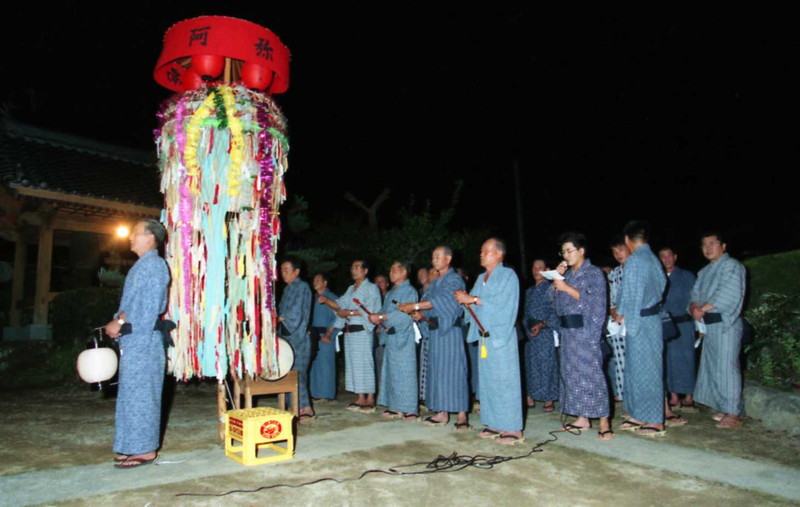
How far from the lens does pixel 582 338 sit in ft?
17.8

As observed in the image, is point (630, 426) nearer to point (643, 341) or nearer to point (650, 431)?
point (650, 431)

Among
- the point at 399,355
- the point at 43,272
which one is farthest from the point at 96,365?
the point at 43,272

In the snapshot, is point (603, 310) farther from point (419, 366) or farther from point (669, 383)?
point (419, 366)

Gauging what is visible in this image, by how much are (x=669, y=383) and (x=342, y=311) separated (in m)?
3.93

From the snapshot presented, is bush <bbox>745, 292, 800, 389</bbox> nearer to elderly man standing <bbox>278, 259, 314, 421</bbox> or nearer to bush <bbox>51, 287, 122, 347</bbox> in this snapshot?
elderly man standing <bbox>278, 259, 314, 421</bbox>

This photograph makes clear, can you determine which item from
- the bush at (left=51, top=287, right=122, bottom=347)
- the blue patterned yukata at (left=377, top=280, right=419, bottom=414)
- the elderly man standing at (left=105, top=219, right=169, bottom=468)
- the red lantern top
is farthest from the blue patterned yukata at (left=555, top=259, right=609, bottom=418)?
the bush at (left=51, top=287, right=122, bottom=347)

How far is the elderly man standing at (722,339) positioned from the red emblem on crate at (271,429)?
14.2ft

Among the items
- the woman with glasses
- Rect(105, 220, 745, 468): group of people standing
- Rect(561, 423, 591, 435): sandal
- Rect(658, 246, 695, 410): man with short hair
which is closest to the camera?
Rect(105, 220, 745, 468): group of people standing

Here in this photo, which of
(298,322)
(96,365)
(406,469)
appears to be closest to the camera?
(406,469)

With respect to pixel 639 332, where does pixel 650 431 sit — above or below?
below

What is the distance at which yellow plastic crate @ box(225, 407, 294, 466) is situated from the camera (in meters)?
4.35

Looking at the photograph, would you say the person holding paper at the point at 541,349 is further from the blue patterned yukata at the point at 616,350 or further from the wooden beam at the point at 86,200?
the wooden beam at the point at 86,200

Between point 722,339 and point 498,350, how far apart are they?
2.49 meters

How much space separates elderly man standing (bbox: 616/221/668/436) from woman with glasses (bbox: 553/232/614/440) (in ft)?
1.31
